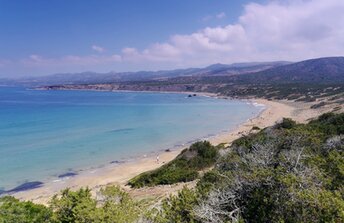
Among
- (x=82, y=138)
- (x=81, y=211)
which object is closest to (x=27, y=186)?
(x=81, y=211)

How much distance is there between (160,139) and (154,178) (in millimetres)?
21119

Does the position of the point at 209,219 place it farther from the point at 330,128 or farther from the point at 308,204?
the point at 330,128

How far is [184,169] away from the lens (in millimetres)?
20312

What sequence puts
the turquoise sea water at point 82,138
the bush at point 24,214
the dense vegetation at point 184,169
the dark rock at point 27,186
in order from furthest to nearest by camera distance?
the turquoise sea water at point 82,138
the dark rock at point 27,186
the dense vegetation at point 184,169
the bush at point 24,214

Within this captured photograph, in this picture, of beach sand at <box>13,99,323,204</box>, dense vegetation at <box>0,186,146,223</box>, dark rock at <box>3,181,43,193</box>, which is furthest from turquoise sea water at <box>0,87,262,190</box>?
dense vegetation at <box>0,186,146,223</box>

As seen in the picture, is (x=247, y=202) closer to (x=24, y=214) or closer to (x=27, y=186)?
(x=24, y=214)

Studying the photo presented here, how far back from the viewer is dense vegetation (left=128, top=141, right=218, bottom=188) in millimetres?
18500

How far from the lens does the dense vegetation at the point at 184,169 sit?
60.7 feet

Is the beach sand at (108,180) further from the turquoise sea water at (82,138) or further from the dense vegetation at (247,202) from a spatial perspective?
the dense vegetation at (247,202)

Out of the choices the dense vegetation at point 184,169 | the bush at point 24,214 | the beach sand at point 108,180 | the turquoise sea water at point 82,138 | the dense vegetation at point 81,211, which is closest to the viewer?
the dense vegetation at point 81,211

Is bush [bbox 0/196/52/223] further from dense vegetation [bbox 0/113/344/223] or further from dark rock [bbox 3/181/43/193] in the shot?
dark rock [bbox 3/181/43/193]

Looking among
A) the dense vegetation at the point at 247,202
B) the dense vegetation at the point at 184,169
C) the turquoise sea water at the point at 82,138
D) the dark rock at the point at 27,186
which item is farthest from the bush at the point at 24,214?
the turquoise sea water at the point at 82,138

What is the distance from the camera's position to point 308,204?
6828mm

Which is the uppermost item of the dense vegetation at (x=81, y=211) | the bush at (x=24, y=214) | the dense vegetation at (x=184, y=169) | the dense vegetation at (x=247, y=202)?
the dense vegetation at (x=247, y=202)
